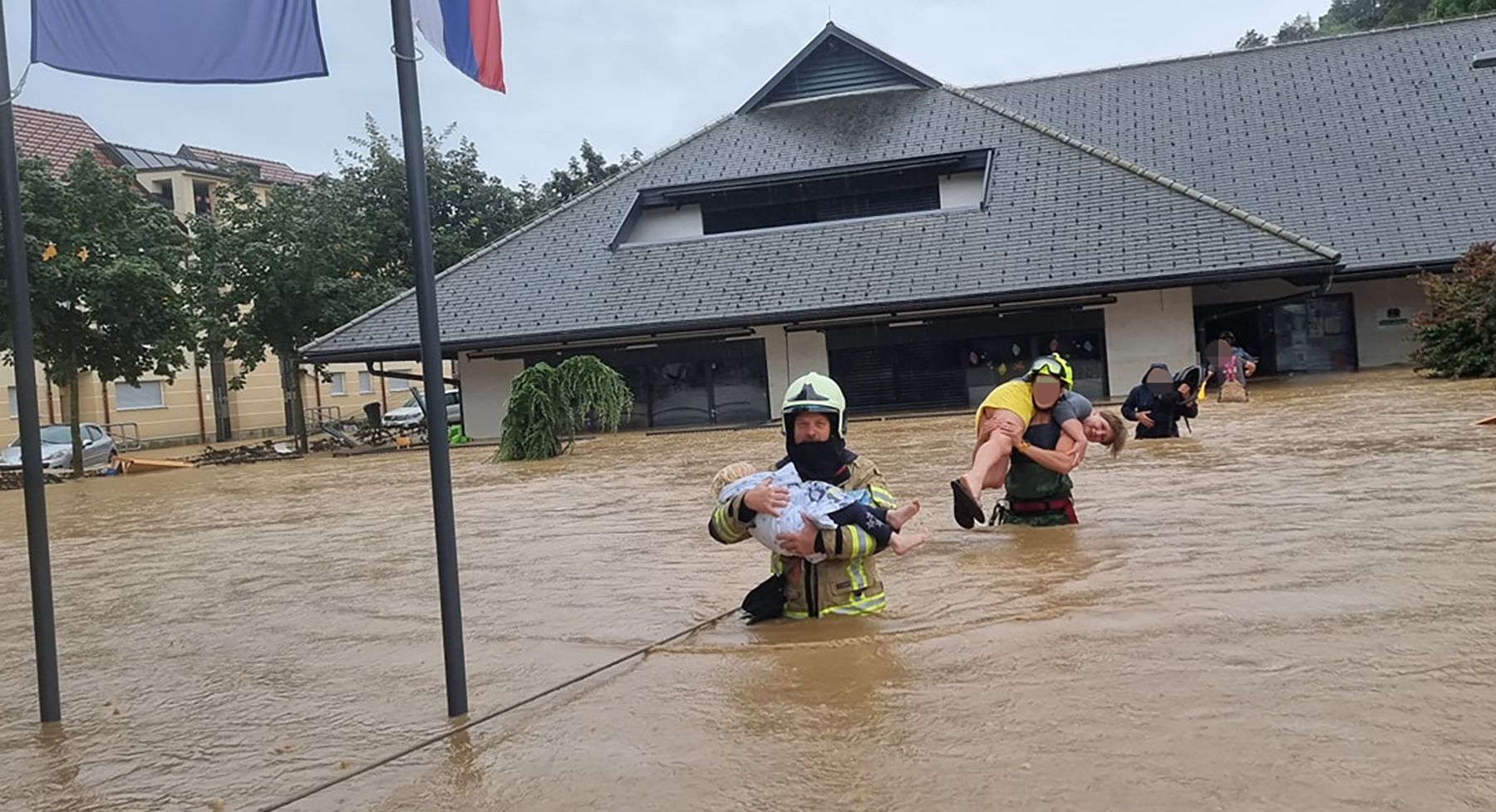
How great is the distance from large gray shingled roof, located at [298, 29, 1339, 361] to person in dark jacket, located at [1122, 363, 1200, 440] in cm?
854

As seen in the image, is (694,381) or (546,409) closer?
(546,409)

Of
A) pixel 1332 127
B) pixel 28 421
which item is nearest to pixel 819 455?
pixel 28 421

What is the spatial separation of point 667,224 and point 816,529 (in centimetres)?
2536

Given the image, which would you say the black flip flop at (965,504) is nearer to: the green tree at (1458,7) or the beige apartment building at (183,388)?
the beige apartment building at (183,388)

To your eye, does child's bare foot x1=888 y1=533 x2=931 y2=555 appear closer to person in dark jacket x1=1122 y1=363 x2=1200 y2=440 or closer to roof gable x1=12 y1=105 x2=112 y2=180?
person in dark jacket x1=1122 y1=363 x2=1200 y2=440

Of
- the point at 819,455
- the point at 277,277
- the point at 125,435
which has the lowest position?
the point at 819,455

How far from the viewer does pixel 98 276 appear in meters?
24.4

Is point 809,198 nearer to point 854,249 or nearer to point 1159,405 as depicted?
point 854,249

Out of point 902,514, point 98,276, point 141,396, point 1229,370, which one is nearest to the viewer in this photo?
point 902,514

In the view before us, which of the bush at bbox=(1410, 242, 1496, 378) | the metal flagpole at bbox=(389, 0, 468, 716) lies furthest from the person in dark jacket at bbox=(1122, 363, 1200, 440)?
the metal flagpole at bbox=(389, 0, 468, 716)

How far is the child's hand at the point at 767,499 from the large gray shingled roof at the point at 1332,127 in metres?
23.6

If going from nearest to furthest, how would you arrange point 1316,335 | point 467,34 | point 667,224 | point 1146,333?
point 467,34 → point 1146,333 → point 1316,335 → point 667,224

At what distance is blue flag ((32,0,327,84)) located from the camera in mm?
5379

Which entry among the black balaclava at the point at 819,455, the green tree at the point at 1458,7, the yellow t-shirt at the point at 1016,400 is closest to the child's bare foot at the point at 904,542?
the black balaclava at the point at 819,455
